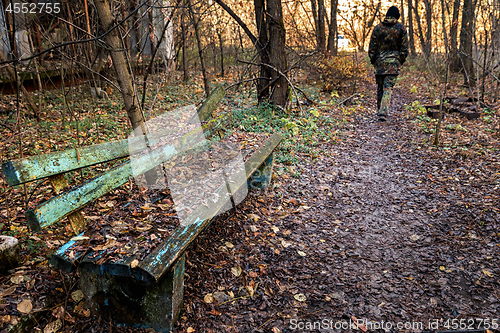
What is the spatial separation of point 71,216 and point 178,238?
0.86 meters

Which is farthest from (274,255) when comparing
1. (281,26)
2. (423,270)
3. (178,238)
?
(281,26)

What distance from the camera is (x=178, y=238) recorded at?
2.34m

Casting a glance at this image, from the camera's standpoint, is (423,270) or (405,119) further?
(405,119)

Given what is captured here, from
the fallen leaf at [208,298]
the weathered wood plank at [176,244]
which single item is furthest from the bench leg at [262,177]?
the fallen leaf at [208,298]

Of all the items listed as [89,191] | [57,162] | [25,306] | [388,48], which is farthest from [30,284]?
[388,48]

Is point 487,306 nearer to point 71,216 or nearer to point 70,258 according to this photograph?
point 70,258

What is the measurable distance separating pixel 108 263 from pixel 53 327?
648mm

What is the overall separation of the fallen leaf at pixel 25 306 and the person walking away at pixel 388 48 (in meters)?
7.59

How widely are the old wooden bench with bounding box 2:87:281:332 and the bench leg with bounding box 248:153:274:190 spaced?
5.47 feet

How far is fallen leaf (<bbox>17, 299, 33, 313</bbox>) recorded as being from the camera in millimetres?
2201

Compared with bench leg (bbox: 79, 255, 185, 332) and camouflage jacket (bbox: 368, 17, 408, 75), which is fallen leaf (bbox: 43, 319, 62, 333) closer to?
bench leg (bbox: 79, 255, 185, 332)

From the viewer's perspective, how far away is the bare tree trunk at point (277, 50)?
678 cm

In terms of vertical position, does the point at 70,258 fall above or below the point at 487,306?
above

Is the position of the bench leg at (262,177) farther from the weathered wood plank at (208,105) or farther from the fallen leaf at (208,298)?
the fallen leaf at (208,298)
